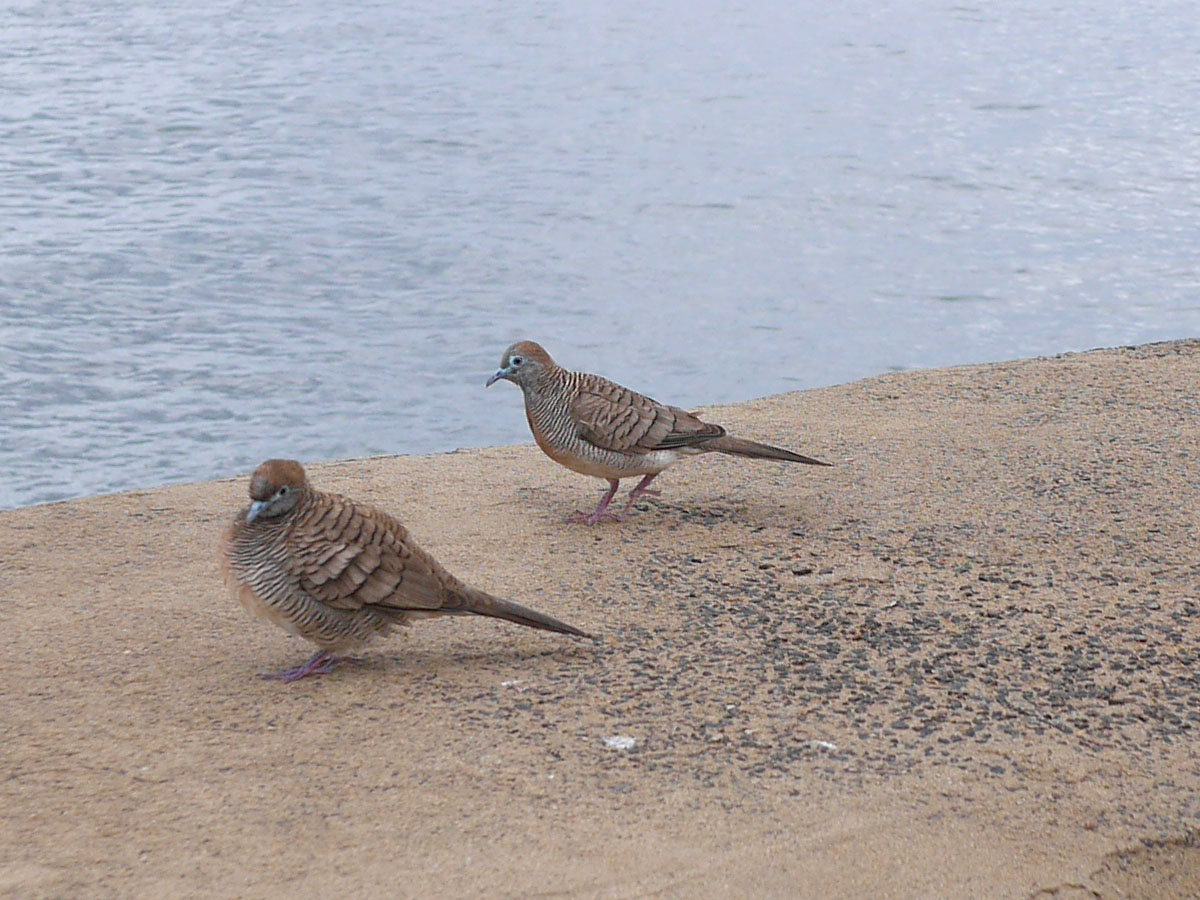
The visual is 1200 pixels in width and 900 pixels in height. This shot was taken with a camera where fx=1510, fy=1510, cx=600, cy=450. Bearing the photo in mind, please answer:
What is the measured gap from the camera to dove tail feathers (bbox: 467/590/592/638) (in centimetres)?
397

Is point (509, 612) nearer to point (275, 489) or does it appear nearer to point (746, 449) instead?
point (275, 489)

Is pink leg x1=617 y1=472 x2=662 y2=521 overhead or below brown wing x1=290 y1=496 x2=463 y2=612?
below

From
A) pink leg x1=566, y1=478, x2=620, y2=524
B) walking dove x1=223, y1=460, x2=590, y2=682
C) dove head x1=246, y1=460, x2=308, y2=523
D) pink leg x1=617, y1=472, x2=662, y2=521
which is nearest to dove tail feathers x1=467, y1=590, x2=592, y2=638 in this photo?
walking dove x1=223, y1=460, x2=590, y2=682

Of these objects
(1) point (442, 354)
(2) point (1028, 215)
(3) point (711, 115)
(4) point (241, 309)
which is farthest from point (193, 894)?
(3) point (711, 115)

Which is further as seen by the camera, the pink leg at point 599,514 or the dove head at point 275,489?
the pink leg at point 599,514

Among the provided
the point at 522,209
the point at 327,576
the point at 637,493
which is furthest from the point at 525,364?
the point at 522,209

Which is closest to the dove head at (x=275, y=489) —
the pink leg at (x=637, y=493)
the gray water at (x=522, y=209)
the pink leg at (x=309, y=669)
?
the pink leg at (x=309, y=669)

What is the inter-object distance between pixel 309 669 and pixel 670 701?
966mm

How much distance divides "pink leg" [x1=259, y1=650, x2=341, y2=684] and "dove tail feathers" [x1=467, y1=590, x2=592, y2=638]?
42cm

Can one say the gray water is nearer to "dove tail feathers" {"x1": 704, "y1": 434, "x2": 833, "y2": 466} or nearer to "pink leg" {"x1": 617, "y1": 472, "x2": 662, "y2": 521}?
"pink leg" {"x1": 617, "y1": 472, "x2": 662, "y2": 521}

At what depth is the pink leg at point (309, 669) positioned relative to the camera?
3.98 metres

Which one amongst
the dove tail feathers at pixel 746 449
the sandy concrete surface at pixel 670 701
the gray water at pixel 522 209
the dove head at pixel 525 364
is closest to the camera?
the sandy concrete surface at pixel 670 701

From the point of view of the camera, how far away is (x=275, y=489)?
→ 13.1 ft

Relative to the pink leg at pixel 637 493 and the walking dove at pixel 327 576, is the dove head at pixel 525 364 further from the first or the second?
the walking dove at pixel 327 576
